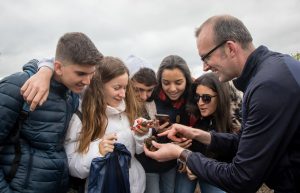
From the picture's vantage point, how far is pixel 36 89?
9.57 feet

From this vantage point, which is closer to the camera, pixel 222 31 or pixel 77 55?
pixel 222 31

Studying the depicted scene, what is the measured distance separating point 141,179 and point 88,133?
94cm

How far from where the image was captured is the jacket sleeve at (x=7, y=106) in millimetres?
2906

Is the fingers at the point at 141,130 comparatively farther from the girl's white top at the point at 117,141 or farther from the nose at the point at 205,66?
the nose at the point at 205,66

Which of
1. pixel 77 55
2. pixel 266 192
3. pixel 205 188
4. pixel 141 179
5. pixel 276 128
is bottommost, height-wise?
pixel 266 192

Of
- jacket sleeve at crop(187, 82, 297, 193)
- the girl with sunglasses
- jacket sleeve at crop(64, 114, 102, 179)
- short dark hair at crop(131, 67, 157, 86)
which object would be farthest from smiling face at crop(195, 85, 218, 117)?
jacket sleeve at crop(187, 82, 297, 193)

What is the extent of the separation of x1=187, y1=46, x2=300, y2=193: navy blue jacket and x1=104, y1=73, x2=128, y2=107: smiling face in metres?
1.60

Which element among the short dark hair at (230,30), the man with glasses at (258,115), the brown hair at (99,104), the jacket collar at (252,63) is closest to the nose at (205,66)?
the man with glasses at (258,115)

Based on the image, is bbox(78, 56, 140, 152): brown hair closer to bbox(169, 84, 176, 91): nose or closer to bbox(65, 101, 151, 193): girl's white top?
bbox(65, 101, 151, 193): girl's white top

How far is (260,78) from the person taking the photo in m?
2.67

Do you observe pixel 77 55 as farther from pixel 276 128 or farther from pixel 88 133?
pixel 276 128

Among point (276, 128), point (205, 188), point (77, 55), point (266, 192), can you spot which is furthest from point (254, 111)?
point (266, 192)

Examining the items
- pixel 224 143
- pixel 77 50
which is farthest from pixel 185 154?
pixel 77 50

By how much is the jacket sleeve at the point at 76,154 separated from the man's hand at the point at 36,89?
0.61 metres
